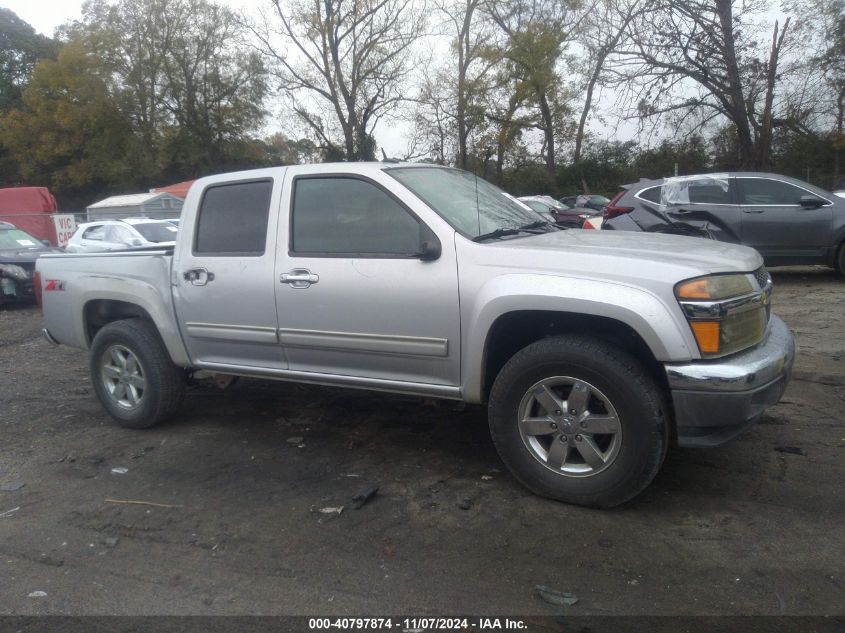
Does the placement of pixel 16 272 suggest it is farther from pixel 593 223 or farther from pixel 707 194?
pixel 707 194

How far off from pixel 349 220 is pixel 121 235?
11773 mm

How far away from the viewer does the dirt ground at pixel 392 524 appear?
10.3ft

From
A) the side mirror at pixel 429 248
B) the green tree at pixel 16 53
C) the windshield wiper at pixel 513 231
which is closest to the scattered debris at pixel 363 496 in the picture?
the side mirror at pixel 429 248

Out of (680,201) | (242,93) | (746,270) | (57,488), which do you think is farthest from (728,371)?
(242,93)

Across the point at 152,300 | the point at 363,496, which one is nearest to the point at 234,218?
Result: the point at 152,300

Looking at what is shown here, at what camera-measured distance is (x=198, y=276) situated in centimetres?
499

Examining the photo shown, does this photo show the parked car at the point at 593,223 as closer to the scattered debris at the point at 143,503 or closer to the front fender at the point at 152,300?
the front fender at the point at 152,300

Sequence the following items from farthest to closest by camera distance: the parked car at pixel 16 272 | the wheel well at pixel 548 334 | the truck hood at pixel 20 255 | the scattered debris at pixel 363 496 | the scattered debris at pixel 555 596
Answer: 1. the truck hood at pixel 20 255
2. the parked car at pixel 16 272
3. the scattered debris at pixel 363 496
4. the wheel well at pixel 548 334
5. the scattered debris at pixel 555 596

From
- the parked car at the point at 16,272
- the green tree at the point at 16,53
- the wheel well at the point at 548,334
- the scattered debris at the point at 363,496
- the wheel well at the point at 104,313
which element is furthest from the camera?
the green tree at the point at 16,53

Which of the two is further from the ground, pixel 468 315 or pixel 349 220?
pixel 349 220

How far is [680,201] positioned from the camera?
1104cm

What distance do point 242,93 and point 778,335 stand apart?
4044cm

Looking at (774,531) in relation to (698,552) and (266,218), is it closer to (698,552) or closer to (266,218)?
(698,552)

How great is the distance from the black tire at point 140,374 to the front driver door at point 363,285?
1250 mm
